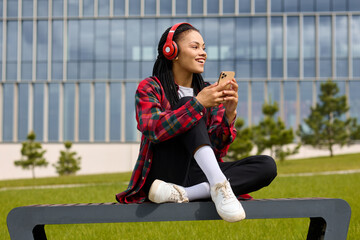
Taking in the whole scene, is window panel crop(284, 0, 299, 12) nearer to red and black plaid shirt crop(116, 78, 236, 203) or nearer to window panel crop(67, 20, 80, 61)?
window panel crop(67, 20, 80, 61)

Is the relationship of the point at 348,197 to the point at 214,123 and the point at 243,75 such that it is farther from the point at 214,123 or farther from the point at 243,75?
the point at 243,75

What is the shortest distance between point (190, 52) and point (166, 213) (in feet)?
3.54

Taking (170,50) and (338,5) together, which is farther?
(338,5)

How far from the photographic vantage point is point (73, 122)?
98.2 ft

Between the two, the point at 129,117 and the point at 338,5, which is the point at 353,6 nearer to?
the point at 338,5

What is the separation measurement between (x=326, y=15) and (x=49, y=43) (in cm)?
1840

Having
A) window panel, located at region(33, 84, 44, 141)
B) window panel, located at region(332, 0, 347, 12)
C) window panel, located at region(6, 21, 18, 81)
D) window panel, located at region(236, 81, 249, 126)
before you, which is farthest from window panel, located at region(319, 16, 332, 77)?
window panel, located at region(6, 21, 18, 81)

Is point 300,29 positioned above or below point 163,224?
above

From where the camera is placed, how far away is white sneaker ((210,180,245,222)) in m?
2.64

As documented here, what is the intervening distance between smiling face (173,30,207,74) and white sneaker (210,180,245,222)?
33.2 inches

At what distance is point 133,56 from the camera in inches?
1189

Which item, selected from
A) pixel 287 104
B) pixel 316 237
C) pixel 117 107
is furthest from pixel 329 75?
pixel 316 237

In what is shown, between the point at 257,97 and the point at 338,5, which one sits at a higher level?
the point at 338,5

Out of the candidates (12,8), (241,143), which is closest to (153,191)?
(241,143)
